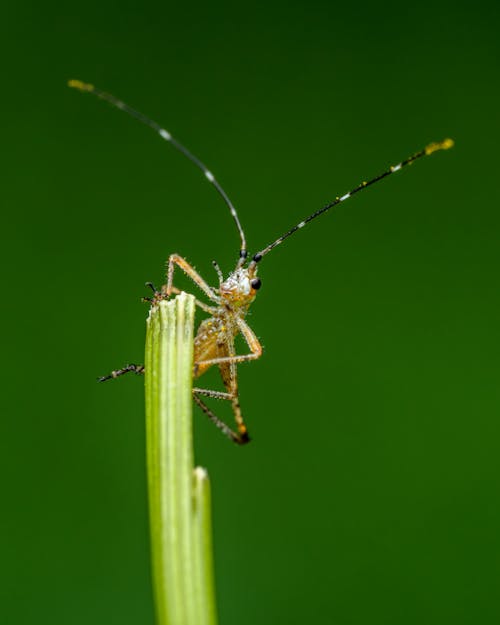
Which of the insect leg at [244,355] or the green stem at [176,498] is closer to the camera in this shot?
the green stem at [176,498]

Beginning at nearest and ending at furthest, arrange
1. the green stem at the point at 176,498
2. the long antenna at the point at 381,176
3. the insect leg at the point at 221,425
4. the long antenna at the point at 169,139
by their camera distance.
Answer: the green stem at the point at 176,498 < the long antenna at the point at 169,139 < the long antenna at the point at 381,176 < the insect leg at the point at 221,425

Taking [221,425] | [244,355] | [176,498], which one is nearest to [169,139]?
[244,355]

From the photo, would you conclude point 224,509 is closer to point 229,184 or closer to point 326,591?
point 326,591

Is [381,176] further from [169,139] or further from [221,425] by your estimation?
[221,425]

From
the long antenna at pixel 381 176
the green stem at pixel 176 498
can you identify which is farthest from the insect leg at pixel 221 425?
the green stem at pixel 176 498

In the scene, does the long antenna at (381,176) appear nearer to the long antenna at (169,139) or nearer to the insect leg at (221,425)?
the long antenna at (169,139)

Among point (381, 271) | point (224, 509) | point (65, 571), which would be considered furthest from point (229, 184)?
point (65, 571)

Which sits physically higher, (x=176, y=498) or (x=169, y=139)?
(x=169, y=139)

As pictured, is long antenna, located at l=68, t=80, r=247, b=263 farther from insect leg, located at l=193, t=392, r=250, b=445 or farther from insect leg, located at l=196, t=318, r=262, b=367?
insect leg, located at l=193, t=392, r=250, b=445
